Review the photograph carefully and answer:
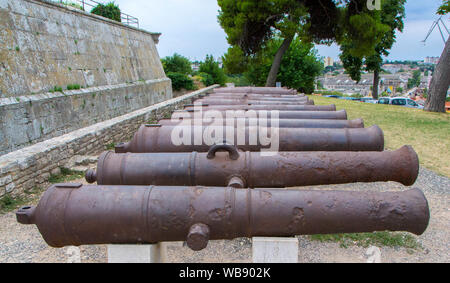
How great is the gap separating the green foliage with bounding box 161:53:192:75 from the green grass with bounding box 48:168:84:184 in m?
26.0

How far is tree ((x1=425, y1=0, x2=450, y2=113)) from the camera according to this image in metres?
13.3

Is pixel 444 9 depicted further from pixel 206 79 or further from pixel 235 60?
pixel 206 79

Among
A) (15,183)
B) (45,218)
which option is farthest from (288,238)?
(15,183)

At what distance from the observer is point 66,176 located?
18.6 ft

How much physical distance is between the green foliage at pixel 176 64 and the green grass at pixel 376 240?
28.8 meters

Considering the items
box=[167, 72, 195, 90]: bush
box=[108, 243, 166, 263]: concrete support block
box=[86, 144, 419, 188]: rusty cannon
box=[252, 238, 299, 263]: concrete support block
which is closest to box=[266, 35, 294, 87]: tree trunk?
box=[167, 72, 195, 90]: bush

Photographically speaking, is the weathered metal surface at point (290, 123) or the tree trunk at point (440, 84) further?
the tree trunk at point (440, 84)

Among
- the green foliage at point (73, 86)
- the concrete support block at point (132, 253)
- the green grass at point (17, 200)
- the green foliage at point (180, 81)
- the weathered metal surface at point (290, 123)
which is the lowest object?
the green grass at point (17, 200)

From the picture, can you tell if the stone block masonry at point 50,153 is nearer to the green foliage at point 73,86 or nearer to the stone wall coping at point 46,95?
the stone wall coping at point 46,95

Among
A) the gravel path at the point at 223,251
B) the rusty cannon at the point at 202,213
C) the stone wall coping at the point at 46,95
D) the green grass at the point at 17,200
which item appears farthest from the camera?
the stone wall coping at the point at 46,95

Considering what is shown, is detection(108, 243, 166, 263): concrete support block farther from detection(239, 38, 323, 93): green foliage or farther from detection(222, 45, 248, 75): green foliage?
detection(239, 38, 323, 93): green foliage

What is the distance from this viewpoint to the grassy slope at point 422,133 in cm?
723

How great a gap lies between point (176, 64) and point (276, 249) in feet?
100.0

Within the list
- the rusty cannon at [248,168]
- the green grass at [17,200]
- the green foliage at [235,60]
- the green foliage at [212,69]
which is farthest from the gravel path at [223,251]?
the green foliage at [212,69]
